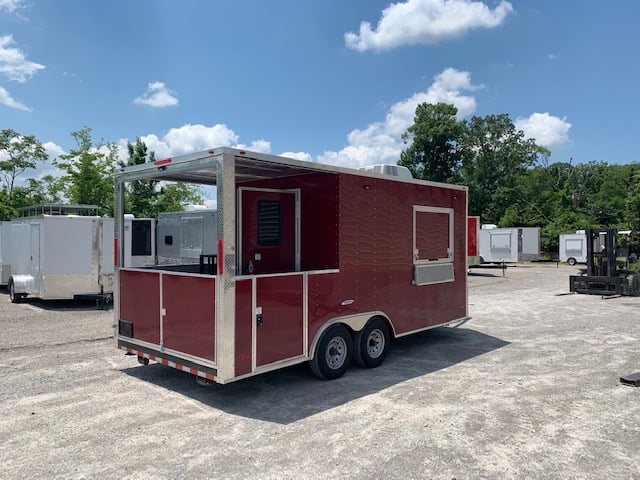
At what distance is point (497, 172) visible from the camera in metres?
49.2

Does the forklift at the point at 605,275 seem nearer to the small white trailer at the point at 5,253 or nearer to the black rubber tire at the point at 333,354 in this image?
the black rubber tire at the point at 333,354

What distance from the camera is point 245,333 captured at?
5.27 m

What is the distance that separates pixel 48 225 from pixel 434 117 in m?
38.3

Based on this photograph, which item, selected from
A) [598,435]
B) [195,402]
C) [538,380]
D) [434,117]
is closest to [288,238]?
[195,402]

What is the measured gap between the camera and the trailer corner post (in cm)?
504

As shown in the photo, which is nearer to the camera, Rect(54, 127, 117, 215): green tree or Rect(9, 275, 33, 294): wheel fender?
Rect(9, 275, 33, 294): wheel fender

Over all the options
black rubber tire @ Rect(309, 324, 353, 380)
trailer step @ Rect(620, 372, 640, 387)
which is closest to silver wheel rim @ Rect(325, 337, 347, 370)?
black rubber tire @ Rect(309, 324, 353, 380)

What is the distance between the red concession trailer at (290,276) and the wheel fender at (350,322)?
16 mm

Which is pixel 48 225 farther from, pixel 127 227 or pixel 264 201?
pixel 264 201

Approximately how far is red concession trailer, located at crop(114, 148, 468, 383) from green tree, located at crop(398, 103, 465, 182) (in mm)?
37862

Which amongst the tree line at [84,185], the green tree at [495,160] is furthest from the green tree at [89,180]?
the green tree at [495,160]

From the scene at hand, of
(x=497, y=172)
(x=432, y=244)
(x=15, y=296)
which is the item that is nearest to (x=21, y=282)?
(x=15, y=296)

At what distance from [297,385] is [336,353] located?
0.67 meters

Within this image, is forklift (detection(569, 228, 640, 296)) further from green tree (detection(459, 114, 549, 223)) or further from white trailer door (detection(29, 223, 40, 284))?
green tree (detection(459, 114, 549, 223))
